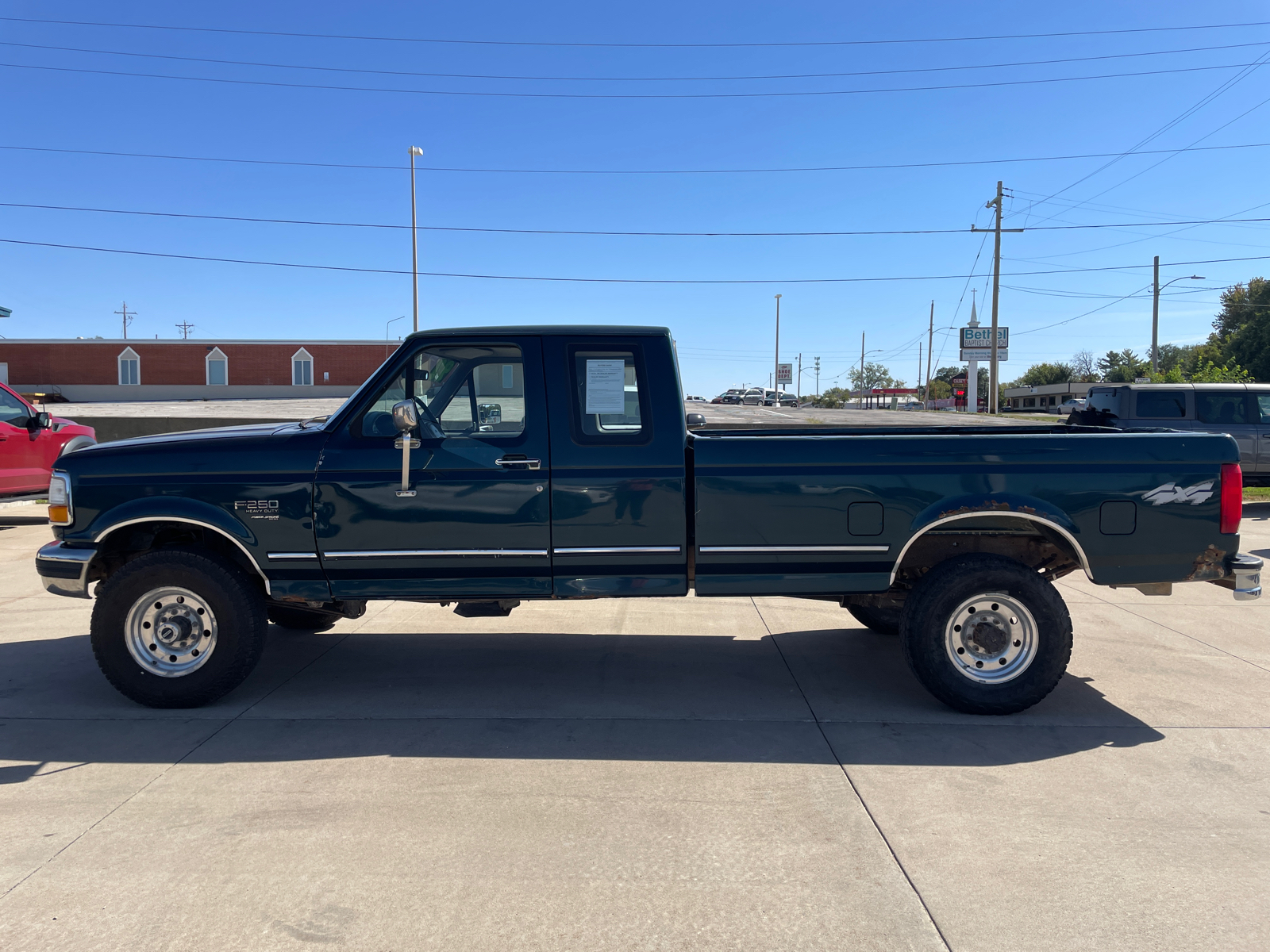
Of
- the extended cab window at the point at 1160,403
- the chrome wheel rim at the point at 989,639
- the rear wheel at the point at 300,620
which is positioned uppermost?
the extended cab window at the point at 1160,403

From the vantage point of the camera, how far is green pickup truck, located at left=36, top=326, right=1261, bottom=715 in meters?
4.90

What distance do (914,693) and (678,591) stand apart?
1595 millimetres

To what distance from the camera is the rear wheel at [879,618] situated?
6.56m

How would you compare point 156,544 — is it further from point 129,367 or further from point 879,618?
point 129,367

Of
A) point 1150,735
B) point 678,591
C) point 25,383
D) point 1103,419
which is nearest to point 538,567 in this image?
point 678,591

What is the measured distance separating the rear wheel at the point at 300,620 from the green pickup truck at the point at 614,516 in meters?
1.51

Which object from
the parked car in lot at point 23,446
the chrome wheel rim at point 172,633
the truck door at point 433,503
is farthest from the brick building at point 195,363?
the truck door at point 433,503

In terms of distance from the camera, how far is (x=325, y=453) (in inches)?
196

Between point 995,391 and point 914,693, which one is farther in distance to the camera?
point 995,391

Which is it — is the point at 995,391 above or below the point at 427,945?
above

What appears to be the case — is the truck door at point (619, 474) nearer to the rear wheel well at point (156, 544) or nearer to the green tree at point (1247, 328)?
the rear wheel well at point (156, 544)

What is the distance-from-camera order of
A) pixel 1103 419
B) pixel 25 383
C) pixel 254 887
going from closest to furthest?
pixel 254 887 → pixel 1103 419 → pixel 25 383

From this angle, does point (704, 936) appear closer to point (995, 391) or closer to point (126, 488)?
point (126, 488)

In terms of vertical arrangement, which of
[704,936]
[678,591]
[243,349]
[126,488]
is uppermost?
[243,349]
